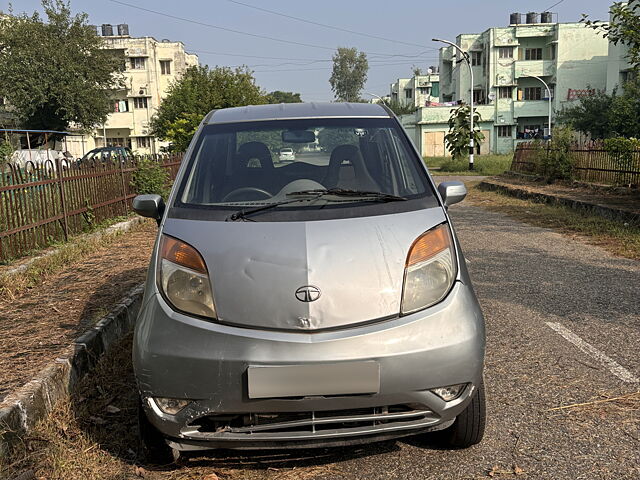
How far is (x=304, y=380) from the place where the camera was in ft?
8.07

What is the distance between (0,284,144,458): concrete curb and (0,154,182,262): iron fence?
2923mm

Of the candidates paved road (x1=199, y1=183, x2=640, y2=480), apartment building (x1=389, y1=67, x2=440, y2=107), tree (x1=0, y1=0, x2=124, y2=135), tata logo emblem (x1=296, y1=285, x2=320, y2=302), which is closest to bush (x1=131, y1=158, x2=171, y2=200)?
paved road (x1=199, y1=183, x2=640, y2=480)

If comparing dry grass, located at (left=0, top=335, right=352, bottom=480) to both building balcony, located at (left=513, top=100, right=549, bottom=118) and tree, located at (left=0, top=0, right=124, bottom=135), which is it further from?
building balcony, located at (left=513, top=100, right=549, bottom=118)

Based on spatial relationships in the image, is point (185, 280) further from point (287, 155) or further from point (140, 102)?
point (140, 102)

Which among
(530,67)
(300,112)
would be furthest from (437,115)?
(300,112)

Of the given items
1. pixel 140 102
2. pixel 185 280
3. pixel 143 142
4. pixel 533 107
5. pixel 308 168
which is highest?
pixel 140 102

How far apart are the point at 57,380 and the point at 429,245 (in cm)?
236

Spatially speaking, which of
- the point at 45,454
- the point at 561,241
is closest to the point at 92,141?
the point at 561,241

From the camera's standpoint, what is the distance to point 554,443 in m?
3.04

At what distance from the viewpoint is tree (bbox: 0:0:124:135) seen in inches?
1741

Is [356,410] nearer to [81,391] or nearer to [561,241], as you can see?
[81,391]

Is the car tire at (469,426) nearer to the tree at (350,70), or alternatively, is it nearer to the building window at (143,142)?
the building window at (143,142)

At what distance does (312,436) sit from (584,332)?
3.01 meters

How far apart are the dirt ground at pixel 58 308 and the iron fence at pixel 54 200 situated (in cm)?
74
